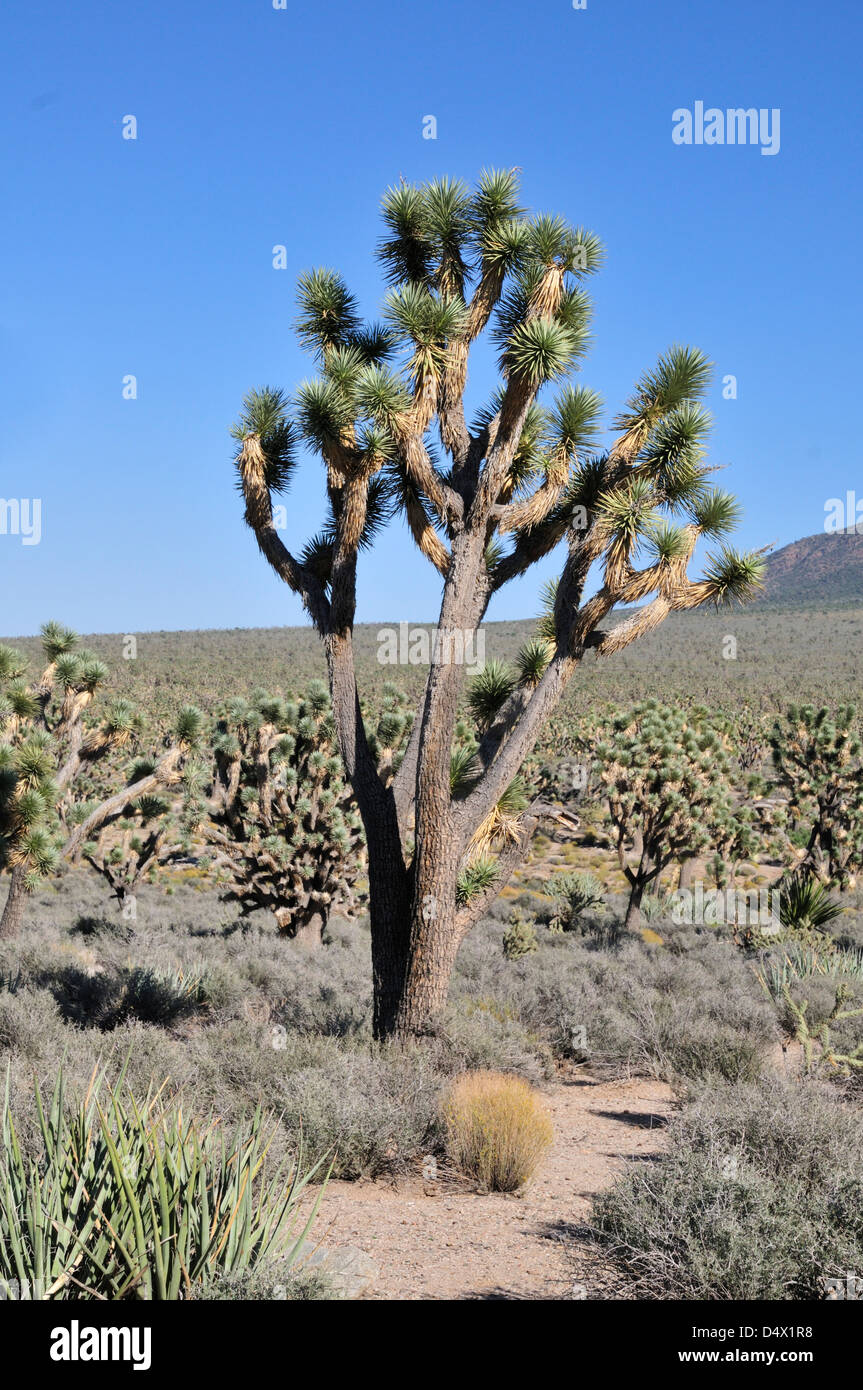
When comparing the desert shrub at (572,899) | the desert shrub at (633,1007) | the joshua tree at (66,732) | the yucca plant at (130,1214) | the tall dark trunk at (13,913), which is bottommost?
the desert shrub at (572,899)

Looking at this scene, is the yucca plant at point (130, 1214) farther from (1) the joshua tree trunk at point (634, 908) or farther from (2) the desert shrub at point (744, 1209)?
(1) the joshua tree trunk at point (634, 908)

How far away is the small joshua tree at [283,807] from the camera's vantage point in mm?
14711

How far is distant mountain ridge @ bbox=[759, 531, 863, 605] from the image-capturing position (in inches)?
4966

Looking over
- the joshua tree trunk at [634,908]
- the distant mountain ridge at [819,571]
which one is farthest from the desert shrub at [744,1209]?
the distant mountain ridge at [819,571]

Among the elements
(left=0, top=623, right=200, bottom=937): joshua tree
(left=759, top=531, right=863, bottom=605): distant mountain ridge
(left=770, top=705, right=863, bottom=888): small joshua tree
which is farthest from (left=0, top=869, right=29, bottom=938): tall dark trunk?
(left=759, top=531, right=863, bottom=605): distant mountain ridge

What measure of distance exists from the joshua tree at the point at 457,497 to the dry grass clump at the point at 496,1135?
1.35 metres

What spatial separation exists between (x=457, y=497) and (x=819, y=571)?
161 m

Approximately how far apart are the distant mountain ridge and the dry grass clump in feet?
346

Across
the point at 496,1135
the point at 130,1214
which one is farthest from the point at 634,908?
the point at 130,1214

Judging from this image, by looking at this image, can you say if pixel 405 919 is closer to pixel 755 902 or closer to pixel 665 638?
pixel 755 902

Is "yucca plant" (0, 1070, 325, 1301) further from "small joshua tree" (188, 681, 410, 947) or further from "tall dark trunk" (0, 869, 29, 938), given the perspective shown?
"small joshua tree" (188, 681, 410, 947)

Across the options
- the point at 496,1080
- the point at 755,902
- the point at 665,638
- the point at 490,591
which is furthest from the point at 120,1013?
the point at 665,638

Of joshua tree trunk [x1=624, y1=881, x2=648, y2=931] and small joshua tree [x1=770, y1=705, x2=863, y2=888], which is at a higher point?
small joshua tree [x1=770, y1=705, x2=863, y2=888]

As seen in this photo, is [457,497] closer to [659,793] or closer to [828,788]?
[659,793]
